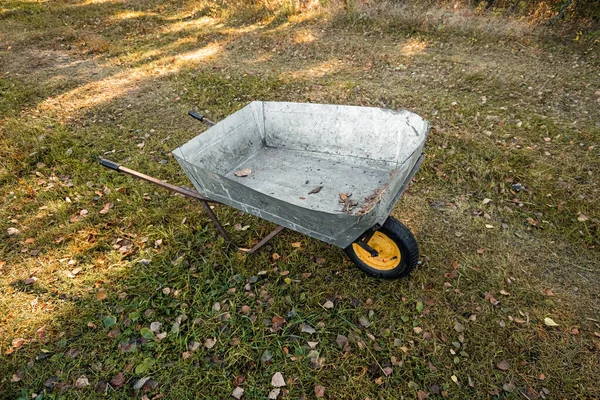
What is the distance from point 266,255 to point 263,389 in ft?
4.20

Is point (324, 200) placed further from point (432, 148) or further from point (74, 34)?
point (74, 34)

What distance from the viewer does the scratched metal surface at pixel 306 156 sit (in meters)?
2.49

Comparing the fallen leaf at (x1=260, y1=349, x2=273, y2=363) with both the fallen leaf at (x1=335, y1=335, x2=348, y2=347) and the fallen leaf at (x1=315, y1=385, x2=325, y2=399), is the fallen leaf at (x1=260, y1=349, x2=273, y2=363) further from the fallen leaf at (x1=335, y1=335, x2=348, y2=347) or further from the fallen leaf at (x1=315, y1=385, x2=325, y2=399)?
the fallen leaf at (x1=335, y1=335, x2=348, y2=347)

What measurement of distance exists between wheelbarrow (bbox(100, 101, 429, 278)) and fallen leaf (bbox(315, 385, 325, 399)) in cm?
110

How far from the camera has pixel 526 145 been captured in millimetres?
4449


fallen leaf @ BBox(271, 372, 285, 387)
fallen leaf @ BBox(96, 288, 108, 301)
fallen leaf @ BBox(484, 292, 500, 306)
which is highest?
fallen leaf @ BBox(484, 292, 500, 306)

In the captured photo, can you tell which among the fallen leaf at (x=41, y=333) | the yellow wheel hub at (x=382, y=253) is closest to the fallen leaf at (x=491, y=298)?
the yellow wheel hub at (x=382, y=253)

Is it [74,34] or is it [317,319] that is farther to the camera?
[74,34]

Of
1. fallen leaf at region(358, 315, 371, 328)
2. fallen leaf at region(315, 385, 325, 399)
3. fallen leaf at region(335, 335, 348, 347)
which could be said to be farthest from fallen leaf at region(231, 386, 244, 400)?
fallen leaf at region(358, 315, 371, 328)

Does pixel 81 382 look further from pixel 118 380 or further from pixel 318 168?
pixel 318 168

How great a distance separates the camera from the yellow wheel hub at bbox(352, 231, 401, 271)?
110 inches

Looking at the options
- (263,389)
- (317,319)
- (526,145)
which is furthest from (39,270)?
(526,145)

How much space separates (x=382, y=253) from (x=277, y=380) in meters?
1.42

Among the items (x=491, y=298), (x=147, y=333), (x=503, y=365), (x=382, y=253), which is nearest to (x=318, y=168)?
(x=382, y=253)
